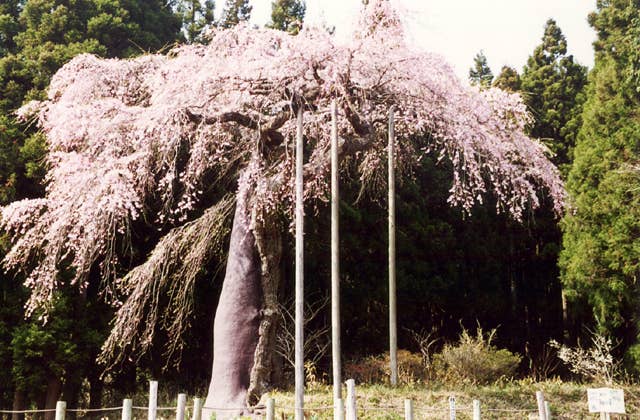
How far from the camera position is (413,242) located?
50.6ft

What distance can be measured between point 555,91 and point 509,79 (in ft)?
5.24

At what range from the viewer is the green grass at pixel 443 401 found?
27.2 feet

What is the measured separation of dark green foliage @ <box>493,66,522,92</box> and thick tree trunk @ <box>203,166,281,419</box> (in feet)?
40.4

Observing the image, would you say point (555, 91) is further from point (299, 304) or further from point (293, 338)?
point (299, 304)

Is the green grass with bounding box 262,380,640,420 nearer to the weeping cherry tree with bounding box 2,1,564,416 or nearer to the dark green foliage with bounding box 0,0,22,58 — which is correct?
the weeping cherry tree with bounding box 2,1,564,416

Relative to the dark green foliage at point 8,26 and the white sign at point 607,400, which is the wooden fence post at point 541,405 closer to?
the white sign at point 607,400

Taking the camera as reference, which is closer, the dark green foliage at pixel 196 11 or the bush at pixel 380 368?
the bush at pixel 380 368

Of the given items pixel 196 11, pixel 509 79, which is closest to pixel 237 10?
pixel 196 11

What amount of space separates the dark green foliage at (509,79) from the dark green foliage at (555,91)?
15.1 inches

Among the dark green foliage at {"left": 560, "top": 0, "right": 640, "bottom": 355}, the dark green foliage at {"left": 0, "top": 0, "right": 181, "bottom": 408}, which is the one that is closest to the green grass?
the dark green foliage at {"left": 560, "top": 0, "right": 640, "bottom": 355}

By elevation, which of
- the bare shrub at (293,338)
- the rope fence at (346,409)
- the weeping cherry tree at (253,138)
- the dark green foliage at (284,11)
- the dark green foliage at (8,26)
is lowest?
the rope fence at (346,409)

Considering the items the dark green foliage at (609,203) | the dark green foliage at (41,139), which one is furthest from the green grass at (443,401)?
the dark green foliage at (41,139)

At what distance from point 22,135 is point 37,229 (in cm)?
327

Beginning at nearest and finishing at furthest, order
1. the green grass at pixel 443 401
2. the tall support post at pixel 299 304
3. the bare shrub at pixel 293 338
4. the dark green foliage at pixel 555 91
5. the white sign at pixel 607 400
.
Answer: the white sign at pixel 607 400
the tall support post at pixel 299 304
the green grass at pixel 443 401
the bare shrub at pixel 293 338
the dark green foliage at pixel 555 91
